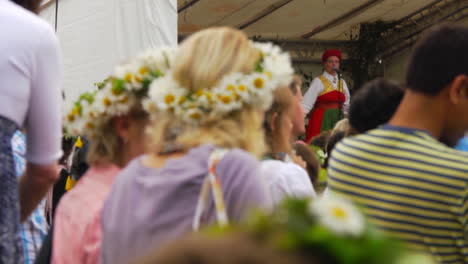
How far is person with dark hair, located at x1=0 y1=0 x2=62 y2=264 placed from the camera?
2070 millimetres

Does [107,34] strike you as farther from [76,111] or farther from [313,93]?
[313,93]

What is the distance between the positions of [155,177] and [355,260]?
1.12 meters

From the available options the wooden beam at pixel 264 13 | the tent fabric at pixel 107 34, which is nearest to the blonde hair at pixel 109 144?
the tent fabric at pixel 107 34

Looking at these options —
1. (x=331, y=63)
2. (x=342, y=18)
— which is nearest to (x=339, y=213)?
(x=331, y=63)

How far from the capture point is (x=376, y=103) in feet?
9.40

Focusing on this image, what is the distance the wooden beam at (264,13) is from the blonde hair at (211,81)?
26.2 feet

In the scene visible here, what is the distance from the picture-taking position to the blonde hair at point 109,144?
100.0 inches

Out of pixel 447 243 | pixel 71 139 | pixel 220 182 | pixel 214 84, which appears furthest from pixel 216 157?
pixel 71 139

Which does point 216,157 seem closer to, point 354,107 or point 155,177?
point 155,177

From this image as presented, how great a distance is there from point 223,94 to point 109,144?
2.24ft

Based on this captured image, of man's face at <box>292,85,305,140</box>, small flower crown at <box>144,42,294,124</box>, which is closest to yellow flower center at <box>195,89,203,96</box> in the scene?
small flower crown at <box>144,42,294,124</box>

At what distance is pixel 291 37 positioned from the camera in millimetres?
11258

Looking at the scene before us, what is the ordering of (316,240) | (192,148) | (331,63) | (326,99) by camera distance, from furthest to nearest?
(331,63) < (326,99) < (192,148) < (316,240)

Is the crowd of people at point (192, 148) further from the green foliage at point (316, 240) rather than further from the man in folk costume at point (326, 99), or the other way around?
the man in folk costume at point (326, 99)
